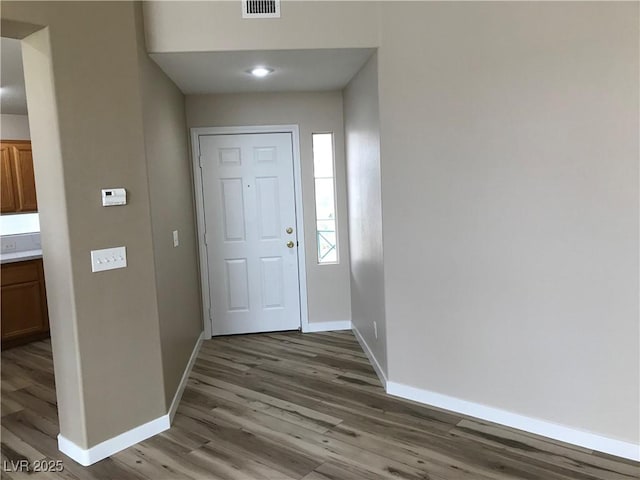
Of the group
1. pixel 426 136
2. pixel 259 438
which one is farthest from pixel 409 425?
pixel 426 136

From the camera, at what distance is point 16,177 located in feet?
16.7

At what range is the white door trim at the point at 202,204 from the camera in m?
4.43

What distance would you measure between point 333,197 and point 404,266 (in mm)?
1675

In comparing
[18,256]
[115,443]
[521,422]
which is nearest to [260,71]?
[115,443]

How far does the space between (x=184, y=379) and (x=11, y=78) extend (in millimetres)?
2725

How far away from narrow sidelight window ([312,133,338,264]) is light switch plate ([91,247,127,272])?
7.54ft

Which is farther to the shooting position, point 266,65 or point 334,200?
point 334,200

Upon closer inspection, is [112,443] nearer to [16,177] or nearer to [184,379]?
[184,379]

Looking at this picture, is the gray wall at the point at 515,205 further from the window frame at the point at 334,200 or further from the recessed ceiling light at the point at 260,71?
the window frame at the point at 334,200

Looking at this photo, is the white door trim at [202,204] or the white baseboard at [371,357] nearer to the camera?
the white baseboard at [371,357]

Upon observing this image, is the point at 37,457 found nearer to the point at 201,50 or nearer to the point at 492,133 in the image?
the point at 201,50

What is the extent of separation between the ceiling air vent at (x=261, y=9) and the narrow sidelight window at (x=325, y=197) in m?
A: 1.66

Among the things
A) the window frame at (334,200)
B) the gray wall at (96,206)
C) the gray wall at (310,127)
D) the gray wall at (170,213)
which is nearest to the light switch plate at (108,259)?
the gray wall at (96,206)

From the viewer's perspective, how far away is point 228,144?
176 inches
